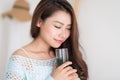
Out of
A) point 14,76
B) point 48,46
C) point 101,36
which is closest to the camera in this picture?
point 14,76

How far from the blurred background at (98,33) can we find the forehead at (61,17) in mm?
867

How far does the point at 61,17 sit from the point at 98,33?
36.1 inches

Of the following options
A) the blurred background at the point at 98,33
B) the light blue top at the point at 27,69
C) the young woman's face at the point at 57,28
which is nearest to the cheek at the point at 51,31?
the young woman's face at the point at 57,28

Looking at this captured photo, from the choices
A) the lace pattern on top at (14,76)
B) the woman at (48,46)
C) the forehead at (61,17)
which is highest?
the forehead at (61,17)

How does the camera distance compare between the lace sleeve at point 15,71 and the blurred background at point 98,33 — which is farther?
the blurred background at point 98,33

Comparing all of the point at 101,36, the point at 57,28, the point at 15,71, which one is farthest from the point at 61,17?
the point at 101,36

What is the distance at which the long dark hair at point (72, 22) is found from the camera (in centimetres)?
103

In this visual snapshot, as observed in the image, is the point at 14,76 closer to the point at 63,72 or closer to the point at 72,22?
the point at 63,72

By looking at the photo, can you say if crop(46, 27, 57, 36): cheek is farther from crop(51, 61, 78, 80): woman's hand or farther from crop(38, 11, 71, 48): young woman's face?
crop(51, 61, 78, 80): woman's hand

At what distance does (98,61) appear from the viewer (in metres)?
1.89

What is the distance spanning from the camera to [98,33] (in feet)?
6.15

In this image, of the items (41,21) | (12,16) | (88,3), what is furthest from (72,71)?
(12,16)

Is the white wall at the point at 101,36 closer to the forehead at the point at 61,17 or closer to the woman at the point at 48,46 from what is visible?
the woman at the point at 48,46

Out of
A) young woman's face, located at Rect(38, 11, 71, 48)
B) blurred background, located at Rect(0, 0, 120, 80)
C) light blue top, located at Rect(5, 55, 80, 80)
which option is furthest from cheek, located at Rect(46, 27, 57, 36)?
blurred background, located at Rect(0, 0, 120, 80)
